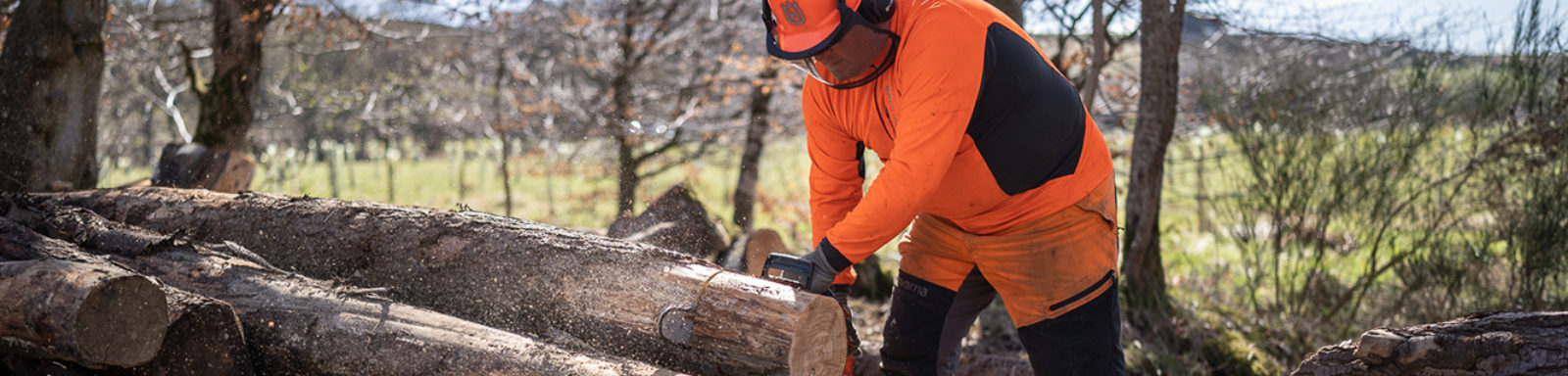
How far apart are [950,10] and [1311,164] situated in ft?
14.3

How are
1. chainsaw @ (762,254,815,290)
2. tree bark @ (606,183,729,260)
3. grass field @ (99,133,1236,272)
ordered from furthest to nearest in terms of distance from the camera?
Answer: grass field @ (99,133,1236,272)
tree bark @ (606,183,729,260)
chainsaw @ (762,254,815,290)

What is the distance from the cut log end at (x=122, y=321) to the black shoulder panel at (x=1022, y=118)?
7.92ft

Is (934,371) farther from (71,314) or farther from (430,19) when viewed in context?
(430,19)

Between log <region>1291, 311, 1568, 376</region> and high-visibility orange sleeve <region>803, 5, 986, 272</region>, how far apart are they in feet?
4.33

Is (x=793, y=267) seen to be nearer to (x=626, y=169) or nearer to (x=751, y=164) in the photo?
(x=751, y=164)

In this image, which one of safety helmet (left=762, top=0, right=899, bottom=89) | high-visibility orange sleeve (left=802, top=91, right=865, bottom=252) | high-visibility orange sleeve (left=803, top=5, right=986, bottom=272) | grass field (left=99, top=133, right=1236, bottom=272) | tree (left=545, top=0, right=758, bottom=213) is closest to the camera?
high-visibility orange sleeve (left=803, top=5, right=986, bottom=272)

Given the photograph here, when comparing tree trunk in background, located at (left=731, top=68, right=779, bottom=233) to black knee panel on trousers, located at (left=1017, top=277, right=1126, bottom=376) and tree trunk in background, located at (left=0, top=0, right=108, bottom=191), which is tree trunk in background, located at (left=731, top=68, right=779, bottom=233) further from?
black knee panel on trousers, located at (left=1017, top=277, right=1126, bottom=376)

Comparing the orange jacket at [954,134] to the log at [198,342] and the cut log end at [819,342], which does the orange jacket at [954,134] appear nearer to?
the cut log end at [819,342]

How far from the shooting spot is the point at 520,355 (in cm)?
248

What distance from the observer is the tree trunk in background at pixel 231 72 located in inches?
236

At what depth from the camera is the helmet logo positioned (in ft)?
7.20

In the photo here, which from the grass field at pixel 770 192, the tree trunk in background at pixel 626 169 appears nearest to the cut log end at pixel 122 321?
the grass field at pixel 770 192

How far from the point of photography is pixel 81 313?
91.2 inches

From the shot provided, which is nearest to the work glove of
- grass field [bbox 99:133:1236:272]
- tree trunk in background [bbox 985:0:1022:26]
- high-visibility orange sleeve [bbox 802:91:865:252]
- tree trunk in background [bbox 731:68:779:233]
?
high-visibility orange sleeve [bbox 802:91:865:252]
